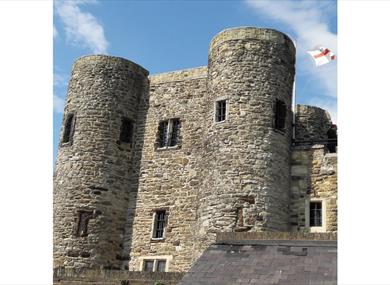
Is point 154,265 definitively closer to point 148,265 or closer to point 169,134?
point 148,265

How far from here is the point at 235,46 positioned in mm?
17484

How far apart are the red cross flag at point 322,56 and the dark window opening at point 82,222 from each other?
29.6 feet

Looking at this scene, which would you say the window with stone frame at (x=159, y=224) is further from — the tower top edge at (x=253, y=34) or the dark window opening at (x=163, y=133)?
the tower top edge at (x=253, y=34)

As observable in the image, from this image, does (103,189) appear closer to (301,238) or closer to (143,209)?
(143,209)

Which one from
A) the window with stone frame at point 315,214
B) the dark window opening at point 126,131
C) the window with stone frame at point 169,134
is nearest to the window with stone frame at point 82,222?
the dark window opening at point 126,131

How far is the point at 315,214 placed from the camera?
16.5 meters

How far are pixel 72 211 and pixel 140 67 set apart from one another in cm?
607

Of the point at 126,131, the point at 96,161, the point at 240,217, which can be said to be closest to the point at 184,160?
the point at 126,131

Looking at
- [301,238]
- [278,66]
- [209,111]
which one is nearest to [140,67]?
[209,111]

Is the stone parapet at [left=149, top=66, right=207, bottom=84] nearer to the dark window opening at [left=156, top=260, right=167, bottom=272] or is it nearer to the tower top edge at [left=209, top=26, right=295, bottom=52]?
the tower top edge at [left=209, top=26, right=295, bottom=52]

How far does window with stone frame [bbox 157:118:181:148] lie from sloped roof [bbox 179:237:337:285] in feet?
34.6

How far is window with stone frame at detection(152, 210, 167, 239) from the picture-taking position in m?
18.6

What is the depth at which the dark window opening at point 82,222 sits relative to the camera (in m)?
18.5

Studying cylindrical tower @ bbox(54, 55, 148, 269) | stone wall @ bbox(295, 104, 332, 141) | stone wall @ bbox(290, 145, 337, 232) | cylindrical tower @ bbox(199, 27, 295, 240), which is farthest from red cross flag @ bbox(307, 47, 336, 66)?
cylindrical tower @ bbox(54, 55, 148, 269)
